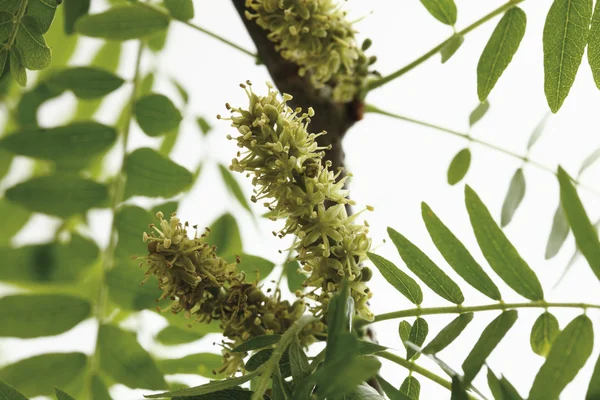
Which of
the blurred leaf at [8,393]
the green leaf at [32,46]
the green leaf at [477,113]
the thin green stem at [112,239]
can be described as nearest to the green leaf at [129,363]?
the thin green stem at [112,239]

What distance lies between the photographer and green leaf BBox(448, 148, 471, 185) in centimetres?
108

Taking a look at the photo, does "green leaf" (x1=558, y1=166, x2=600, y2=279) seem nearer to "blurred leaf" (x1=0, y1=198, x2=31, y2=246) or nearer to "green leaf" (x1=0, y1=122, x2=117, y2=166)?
"green leaf" (x1=0, y1=122, x2=117, y2=166)

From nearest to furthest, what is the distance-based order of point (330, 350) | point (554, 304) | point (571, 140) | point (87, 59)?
point (330, 350), point (554, 304), point (87, 59), point (571, 140)

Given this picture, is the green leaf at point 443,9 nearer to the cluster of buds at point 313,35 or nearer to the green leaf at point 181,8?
the cluster of buds at point 313,35

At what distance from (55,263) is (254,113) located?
546 millimetres

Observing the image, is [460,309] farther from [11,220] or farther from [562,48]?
[11,220]

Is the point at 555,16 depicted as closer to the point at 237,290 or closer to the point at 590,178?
the point at 590,178

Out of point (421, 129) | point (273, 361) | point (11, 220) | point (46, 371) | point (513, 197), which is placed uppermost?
point (421, 129)

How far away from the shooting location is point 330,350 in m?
0.54

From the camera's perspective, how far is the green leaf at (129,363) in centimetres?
91

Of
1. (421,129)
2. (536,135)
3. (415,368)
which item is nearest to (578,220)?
(415,368)

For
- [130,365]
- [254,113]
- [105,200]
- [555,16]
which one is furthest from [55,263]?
[555,16]

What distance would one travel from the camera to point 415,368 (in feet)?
2.26

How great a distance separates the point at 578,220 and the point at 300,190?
0.25 m
